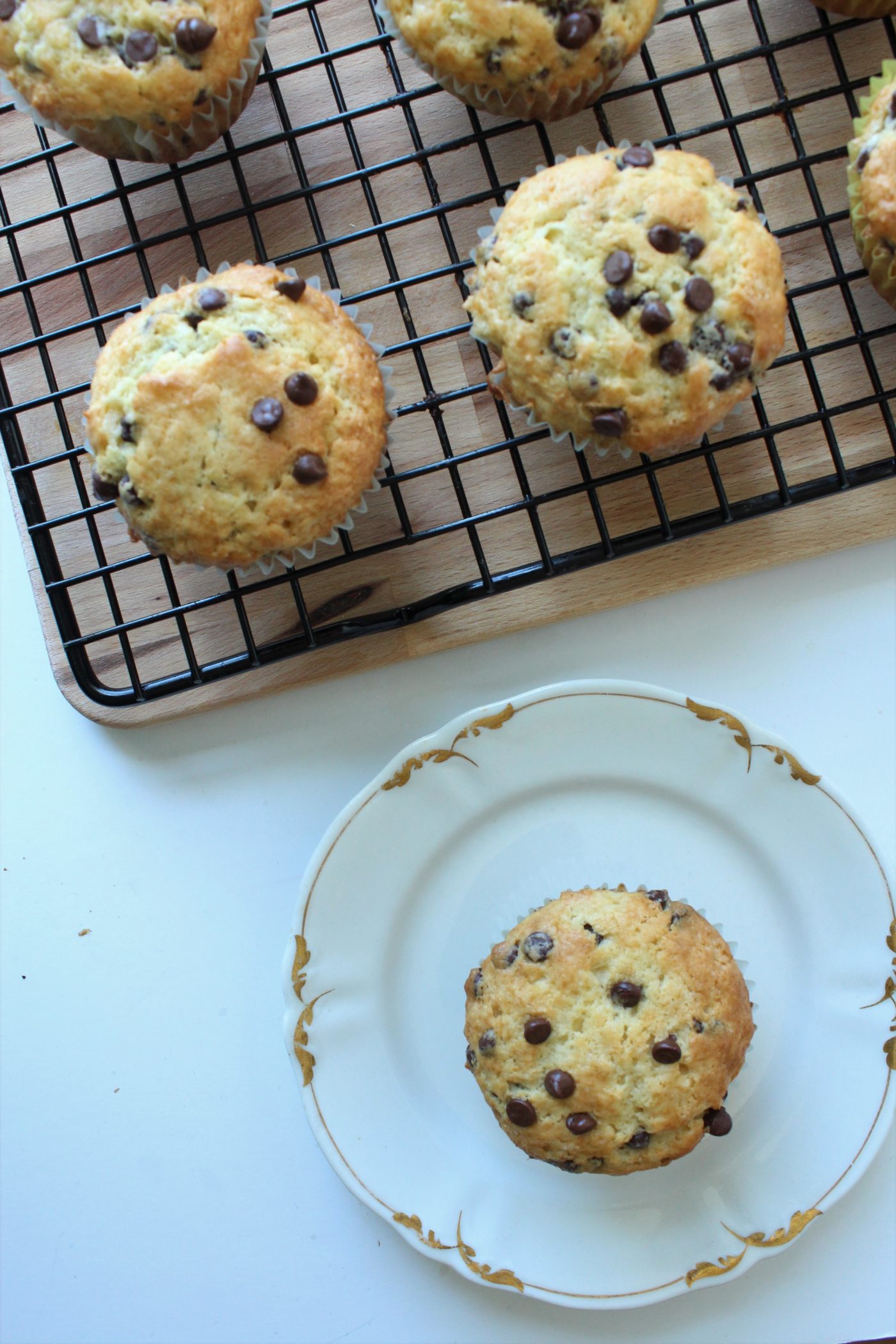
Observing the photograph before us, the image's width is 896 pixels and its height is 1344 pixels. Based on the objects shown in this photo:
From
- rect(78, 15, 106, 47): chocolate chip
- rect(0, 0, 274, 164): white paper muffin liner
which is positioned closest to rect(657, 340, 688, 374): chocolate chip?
rect(0, 0, 274, 164): white paper muffin liner

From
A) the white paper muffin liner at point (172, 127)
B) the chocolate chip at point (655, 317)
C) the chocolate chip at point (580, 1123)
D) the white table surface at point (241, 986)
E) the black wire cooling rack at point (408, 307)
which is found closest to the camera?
the chocolate chip at point (655, 317)

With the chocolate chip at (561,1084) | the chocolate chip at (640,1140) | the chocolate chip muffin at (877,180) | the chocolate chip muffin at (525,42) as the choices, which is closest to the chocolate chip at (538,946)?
the chocolate chip at (561,1084)

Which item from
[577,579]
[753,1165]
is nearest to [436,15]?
[577,579]

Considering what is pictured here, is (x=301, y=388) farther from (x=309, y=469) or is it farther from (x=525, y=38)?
(x=525, y=38)

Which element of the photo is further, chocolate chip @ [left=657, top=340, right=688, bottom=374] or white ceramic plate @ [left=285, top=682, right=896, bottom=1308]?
white ceramic plate @ [left=285, top=682, right=896, bottom=1308]

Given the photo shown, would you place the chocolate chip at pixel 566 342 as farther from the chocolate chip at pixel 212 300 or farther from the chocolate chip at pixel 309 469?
the chocolate chip at pixel 212 300

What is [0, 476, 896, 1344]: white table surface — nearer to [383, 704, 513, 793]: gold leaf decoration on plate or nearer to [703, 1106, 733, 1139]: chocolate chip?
[383, 704, 513, 793]: gold leaf decoration on plate
